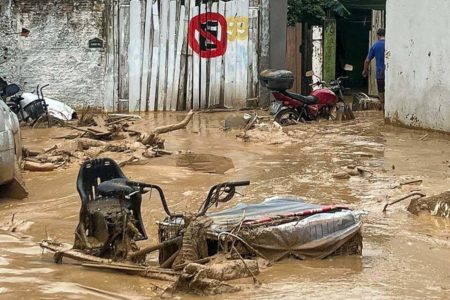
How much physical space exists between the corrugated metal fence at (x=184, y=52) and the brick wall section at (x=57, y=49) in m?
0.47

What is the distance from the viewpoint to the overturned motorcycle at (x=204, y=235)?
5.56 meters

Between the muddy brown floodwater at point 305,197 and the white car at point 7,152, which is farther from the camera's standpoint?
the white car at point 7,152

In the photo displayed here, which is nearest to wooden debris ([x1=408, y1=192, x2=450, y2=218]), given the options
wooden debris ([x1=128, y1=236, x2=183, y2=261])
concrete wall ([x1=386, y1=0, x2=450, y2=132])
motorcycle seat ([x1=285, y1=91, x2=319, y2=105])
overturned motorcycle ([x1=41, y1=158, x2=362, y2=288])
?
overturned motorcycle ([x1=41, y1=158, x2=362, y2=288])

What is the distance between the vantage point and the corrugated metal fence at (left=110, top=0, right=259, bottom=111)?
1661 cm

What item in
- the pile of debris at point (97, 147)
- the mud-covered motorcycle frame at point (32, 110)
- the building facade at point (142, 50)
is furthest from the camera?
the building facade at point (142, 50)

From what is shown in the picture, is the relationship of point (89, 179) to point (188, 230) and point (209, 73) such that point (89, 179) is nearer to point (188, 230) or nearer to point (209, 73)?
point (188, 230)

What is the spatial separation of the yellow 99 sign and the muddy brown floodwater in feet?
8.08

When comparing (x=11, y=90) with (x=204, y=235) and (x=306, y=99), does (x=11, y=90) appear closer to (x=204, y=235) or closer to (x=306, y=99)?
(x=306, y=99)

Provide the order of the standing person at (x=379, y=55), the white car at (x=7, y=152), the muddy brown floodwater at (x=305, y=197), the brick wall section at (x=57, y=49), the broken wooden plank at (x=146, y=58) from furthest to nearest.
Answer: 1. the broken wooden plank at (x=146, y=58)
2. the brick wall section at (x=57, y=49)
3. the standing person at (x=379, y=55)
4. the white car at (x=7, y=152)
5. the muddy brown floodwater at (x=305, y=197)

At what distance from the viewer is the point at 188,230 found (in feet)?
18.3

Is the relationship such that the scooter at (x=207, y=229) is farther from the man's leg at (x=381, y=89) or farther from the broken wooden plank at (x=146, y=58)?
the broken wooden plank at (x=146, y=58)

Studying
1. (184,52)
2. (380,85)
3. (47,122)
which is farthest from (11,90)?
(380,85)

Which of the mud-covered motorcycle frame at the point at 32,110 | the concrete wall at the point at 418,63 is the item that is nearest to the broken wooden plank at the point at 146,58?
the mud-covered motorcycle frame at the point at 32,110

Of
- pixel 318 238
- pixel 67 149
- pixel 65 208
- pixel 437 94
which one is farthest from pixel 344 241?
pixel 437 94
